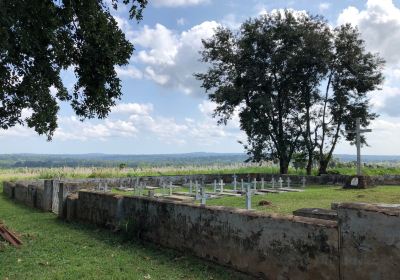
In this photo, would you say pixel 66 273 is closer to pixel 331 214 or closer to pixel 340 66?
pixel 331 214

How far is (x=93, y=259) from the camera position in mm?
7719

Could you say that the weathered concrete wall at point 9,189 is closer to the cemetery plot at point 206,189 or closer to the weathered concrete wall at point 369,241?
the cemetery plot at point 206,189

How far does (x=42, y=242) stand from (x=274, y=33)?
2612 centimetres

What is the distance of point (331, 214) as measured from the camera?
7.41 meters

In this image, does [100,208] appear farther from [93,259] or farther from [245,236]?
[245,236]

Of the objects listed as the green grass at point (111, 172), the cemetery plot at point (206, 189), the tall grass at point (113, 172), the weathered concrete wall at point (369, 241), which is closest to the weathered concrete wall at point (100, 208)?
the cemetery plot at point (206, 189)

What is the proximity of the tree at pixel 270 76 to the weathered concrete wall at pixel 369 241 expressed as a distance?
2579 centimetres

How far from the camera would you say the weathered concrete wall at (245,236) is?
17.6ft

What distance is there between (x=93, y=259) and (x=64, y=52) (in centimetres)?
521

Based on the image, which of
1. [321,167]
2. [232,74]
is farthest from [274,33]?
[321,167]

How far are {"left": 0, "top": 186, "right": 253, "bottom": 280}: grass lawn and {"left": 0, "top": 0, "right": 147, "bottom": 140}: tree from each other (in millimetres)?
3091

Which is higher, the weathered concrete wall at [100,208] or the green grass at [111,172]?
the green grass at [111,172]

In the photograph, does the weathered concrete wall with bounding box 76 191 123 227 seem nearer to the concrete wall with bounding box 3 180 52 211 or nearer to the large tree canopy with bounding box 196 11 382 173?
the concrete wall with bounding box 3 180 52 211

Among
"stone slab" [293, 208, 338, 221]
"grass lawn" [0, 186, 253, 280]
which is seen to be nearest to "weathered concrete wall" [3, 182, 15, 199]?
"grass lawn" [0, 186, 253, 280]
